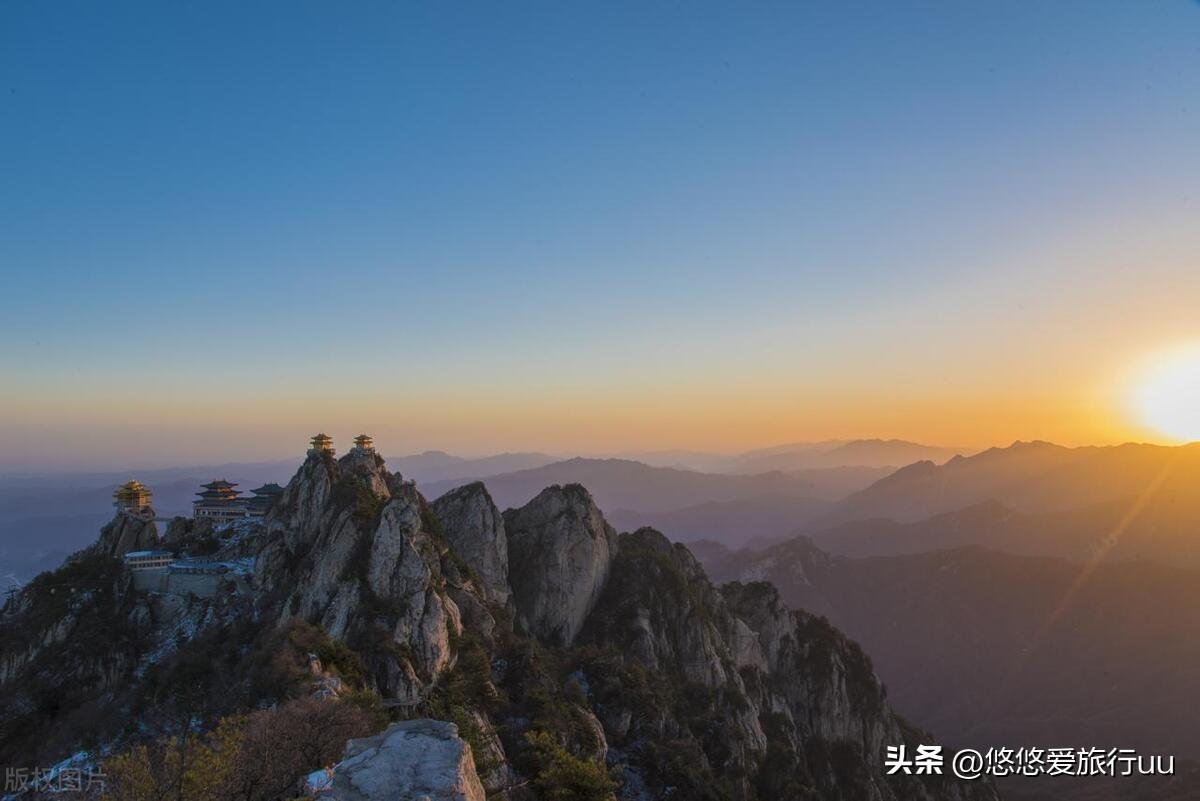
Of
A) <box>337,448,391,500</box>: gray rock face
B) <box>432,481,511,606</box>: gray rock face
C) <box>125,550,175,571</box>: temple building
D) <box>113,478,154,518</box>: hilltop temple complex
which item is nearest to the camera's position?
<box>125,550,175,571</box>: temple building

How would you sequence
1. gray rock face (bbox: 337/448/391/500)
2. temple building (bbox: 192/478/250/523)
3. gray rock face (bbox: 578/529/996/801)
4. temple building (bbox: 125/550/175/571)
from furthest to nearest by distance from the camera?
temple building (bbox: 192/478/250/523), gray rock face (bbox: 578/529/996/801), gray rock face (bbox: 337/448/391/500), temple building (bbox: 125/550/175/571)

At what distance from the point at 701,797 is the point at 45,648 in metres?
47.6

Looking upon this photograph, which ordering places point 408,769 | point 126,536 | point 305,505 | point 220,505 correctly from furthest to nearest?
point 220,505
point 126,536
point 305,505
point 408,769

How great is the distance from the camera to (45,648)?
46344 mm

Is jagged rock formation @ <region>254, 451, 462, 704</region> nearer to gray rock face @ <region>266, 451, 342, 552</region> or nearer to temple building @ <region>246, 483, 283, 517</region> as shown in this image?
gray rock face @ <region>266, 451, 342, 552</region>

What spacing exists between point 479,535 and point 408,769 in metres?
51.1

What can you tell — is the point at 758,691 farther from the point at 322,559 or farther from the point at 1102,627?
the point at 1102,627

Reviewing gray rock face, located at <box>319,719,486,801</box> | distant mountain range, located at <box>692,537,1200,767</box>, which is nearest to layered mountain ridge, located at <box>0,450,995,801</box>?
gray rock face, located at <box>319,719,486,801</box>

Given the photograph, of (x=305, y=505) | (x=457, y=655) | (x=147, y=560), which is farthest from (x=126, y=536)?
(x=457, y=655)

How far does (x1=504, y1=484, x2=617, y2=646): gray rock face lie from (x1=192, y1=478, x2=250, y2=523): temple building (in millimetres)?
28426

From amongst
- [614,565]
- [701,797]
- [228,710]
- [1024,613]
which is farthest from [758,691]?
[1024,613]

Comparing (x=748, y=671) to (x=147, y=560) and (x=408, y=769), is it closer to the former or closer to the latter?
(x=147, y=560)

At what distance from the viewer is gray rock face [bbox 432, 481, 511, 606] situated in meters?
67.7

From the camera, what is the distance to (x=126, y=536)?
2288 inches
